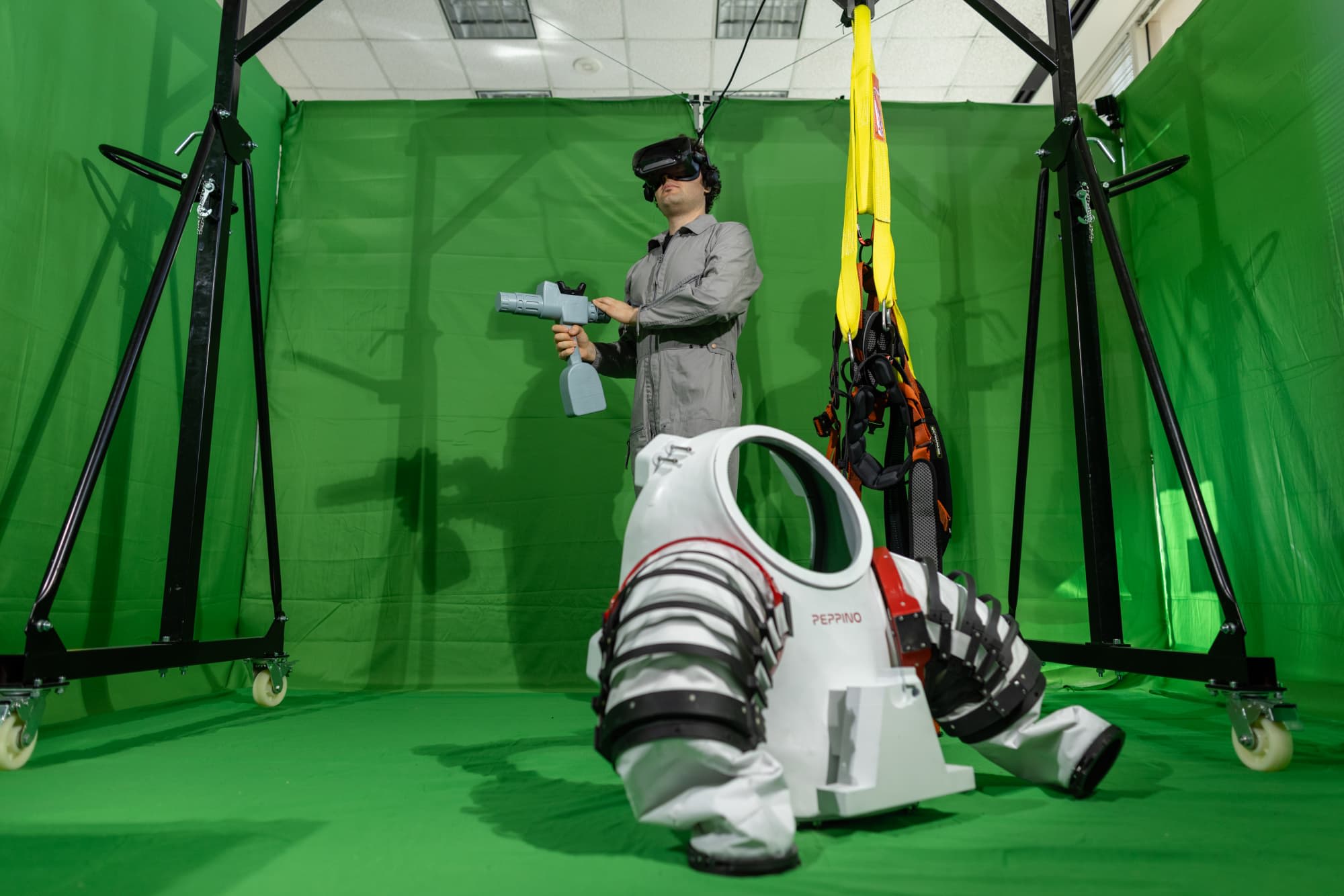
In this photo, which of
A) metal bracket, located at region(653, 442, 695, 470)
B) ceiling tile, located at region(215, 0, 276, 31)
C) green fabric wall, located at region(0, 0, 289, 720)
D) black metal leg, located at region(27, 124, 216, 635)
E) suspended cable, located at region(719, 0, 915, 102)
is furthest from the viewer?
ceiling tile, located at region(215, 0, 276, 31)

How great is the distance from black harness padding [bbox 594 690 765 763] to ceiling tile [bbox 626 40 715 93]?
3.88 m

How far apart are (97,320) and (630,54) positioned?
3.01 metres

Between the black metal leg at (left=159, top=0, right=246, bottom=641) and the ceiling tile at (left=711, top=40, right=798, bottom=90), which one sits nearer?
the black metal leg at (left=159, top=0, right=246, bottom=641)

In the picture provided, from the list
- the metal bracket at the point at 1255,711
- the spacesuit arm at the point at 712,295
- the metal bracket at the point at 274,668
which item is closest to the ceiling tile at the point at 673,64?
the spacesuit arm at the point at 712,295

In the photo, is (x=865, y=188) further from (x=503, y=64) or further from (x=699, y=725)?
(x=503, y=64)

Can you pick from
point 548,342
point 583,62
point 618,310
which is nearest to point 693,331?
point 618,310

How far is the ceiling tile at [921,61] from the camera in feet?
13.9

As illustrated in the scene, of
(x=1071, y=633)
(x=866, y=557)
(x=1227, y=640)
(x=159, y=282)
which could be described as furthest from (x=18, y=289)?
(x=1071, y=633)

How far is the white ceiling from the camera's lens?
4020 millimetres

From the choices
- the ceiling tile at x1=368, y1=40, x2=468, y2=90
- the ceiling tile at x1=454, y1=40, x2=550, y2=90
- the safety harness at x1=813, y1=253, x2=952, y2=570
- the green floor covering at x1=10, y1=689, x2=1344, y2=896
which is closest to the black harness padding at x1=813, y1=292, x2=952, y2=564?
the safety harness at x1=813, y1=253, x2=952, y2=570

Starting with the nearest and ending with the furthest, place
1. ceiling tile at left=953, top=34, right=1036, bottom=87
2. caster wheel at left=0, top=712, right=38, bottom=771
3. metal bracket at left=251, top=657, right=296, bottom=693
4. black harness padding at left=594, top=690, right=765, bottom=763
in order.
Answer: black harness padding at left=594, top=690, right=765, bottom=763, caster wheel at left=0, top=712, right=38, bottom=771, metal bracket at left=251, top=657, right=296, bottom=693, ceiling tile at left=953, top=34, right=1036, bottom=87

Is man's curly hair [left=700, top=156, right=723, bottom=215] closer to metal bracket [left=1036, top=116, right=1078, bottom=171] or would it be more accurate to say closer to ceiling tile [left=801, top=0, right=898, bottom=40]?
metal bracket [left=1036, top=116, right=1078, bottom=171]

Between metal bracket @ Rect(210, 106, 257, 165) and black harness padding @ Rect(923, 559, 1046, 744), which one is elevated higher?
metal bracket @ Rect(210, 106, 257, 165)

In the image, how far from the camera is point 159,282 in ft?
6.03
